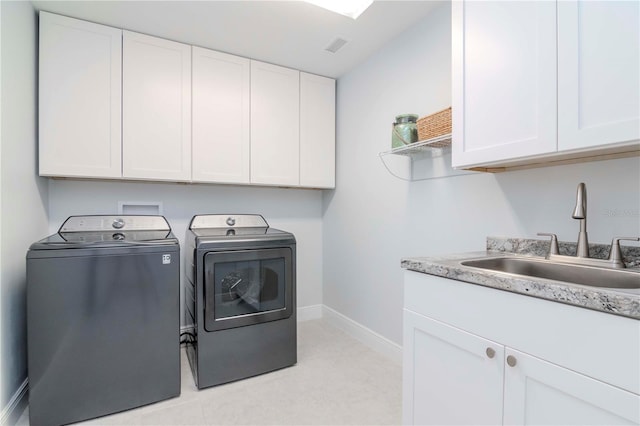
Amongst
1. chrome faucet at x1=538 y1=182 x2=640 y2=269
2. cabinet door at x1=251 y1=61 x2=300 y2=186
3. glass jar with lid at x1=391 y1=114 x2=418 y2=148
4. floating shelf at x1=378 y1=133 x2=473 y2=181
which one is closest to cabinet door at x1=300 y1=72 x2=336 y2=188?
cabinet door at x1=251 y1=61 x2=300 y2=186

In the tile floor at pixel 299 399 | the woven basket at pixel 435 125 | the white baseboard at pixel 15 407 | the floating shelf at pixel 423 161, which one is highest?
the woven basket at pixel 435 125

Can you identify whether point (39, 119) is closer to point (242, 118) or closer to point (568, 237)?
point (242, 118)

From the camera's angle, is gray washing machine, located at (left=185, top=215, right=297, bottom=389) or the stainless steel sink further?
gray washing machine, located at (left=185, top=215, right=297, bottom=389)

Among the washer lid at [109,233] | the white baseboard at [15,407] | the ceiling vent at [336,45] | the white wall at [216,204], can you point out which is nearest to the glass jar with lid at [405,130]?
the ceiling vent at [336,45]

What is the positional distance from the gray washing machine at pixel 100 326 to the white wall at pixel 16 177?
0.17m

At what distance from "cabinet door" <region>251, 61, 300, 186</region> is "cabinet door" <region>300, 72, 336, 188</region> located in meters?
0.06

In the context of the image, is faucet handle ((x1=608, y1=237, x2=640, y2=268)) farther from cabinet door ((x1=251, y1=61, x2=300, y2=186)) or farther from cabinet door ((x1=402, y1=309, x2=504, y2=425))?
cabinet door ((x1=251, y1=61, x2=300, y2=186))

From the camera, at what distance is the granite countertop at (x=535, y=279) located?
744 mm

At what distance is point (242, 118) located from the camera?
8.15ft

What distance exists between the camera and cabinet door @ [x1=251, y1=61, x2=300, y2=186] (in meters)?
2.54

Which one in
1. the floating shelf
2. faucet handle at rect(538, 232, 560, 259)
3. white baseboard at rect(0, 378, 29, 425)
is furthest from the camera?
the floating shelf

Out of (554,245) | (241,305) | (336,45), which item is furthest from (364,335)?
(336,45)

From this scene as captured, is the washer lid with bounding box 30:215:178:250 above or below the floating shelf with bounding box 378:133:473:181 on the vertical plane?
below

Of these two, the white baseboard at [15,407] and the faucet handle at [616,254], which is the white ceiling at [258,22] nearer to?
the faucet handle at [616,254]
